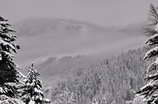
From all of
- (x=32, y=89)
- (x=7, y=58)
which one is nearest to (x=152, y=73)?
(x=7, y=58)

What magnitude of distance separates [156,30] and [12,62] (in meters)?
6.05

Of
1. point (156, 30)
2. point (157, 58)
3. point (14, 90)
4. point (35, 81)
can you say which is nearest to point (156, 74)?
point (157, 58)

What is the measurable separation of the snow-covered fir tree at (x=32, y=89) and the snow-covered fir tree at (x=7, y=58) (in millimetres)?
5919

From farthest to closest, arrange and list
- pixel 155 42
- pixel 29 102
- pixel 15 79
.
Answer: pixel 29 102, pixel 15 79, pixel 155 42

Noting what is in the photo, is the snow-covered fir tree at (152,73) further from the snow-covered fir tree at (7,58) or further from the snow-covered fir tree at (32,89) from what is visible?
the snow-covered fir tree at (32,89)

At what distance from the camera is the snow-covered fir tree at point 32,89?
22.6 metres

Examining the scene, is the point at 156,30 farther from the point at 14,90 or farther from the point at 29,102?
the point at 29,102

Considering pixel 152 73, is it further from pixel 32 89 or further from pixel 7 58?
pixel 32 89

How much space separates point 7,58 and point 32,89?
6.79m

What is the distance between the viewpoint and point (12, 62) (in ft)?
54.3

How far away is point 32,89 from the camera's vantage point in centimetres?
2278

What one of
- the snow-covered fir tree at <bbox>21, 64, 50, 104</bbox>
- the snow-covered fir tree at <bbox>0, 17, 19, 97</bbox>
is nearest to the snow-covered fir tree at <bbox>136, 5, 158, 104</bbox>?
the snow-covered fir tree at <bbox>0, 17, 19, 97</bbox>

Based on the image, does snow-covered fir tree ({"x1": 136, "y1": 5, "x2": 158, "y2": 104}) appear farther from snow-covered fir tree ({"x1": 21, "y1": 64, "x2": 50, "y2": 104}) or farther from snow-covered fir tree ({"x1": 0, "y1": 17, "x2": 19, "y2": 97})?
snow-covered fir tree ({"x1": 21, "y1": 64, "x2": 50, "y2": 104})

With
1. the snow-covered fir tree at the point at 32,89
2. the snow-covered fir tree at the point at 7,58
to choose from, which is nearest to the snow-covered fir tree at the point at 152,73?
the snow-covered fir tree at the point at 7,58
